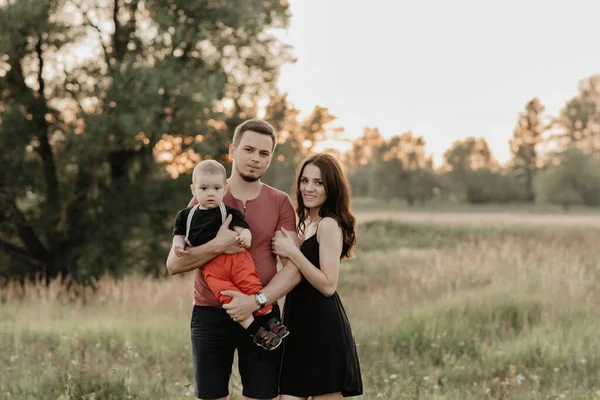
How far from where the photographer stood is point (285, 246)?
10.8 ft

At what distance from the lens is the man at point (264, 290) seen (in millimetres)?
3295

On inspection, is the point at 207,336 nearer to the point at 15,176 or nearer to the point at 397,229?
the point at 15,176

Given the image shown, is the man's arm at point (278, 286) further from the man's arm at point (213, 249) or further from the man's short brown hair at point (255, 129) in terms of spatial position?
the man's short brown hair at point (255, 129)

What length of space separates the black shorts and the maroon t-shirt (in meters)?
0.11

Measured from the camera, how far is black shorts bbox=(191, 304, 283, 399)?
10.9 ft

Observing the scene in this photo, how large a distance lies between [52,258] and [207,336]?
12535 millimetres

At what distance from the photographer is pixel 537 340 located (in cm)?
676

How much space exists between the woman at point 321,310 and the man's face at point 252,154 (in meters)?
0.32

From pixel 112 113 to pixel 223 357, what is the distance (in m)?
9.84

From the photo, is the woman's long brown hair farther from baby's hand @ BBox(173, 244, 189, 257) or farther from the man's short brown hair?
baby's hand @ BBox(173, 244, 189, 257)

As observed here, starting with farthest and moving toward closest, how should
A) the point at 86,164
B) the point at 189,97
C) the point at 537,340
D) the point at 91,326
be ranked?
the point at 86,164 → the point at 189,97 → the point at 91,326 → the point at 537,340

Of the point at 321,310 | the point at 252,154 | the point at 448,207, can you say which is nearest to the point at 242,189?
the point at 252,154

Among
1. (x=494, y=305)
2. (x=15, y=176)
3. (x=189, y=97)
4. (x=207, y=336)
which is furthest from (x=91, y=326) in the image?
(x=15, y=176)

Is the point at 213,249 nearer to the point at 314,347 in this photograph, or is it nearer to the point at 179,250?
the point at 179,250
